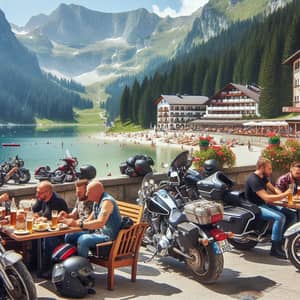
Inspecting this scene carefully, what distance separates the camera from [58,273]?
20.0 feet

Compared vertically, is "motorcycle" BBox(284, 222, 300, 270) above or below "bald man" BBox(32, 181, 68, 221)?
below

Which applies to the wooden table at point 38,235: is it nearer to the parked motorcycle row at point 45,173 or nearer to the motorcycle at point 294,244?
the motorcycle at point 294,244

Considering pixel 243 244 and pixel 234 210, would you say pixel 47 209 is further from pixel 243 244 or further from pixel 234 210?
pixel 243 244

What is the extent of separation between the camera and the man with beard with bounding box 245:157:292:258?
26.3 feet

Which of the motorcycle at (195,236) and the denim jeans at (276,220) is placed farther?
the denim jeans at (276,220)

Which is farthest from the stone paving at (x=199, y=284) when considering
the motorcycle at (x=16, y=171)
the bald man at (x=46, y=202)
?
the motorcycle at (x=16, y=171)

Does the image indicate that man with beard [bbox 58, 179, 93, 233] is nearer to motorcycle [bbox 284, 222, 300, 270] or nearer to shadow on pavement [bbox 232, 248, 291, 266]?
shadow on pavement [bbox 232, 248, 291, 266]

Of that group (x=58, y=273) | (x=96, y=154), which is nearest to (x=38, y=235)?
(x=58, y=273)

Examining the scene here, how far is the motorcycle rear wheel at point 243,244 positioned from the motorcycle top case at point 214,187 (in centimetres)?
97

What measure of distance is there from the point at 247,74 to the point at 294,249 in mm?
126730

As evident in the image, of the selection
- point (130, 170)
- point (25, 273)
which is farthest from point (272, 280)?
point (130, 170)

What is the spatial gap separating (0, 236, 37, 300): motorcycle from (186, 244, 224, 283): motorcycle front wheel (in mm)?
→ 2424

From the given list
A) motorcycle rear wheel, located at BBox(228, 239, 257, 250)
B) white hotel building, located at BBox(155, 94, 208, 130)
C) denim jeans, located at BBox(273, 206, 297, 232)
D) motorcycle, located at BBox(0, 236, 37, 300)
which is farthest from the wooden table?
white hotel building, located at BBox(155, 94, 208, 130)

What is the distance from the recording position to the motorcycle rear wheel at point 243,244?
859 centimetres
